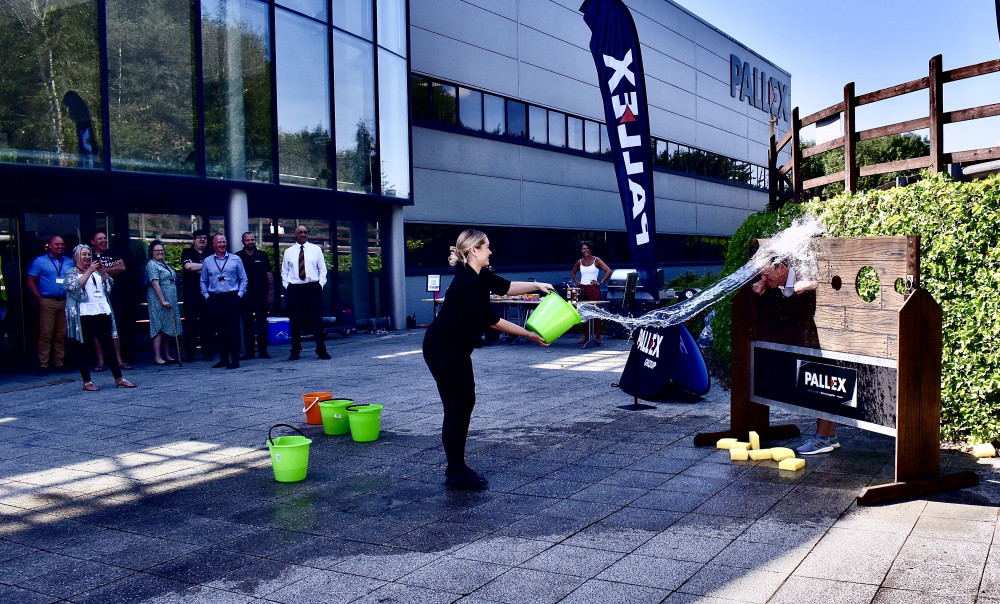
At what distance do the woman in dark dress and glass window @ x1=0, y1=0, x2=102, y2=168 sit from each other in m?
8.38

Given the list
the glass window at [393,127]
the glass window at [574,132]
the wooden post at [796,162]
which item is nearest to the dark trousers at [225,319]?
the glass window at [393,127]

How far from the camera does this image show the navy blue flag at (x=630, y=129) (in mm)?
8352

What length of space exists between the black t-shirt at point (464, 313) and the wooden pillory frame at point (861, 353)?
224cm

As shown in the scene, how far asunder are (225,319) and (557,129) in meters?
15.1

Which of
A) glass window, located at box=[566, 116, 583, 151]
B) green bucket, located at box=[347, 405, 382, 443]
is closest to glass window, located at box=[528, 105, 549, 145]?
glass window, located at box=[566, 116, 583, 151]

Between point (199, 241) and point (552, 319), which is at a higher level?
point (199, 241)

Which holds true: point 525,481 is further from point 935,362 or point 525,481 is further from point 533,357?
point 533,357

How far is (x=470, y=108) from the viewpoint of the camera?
68.7ft

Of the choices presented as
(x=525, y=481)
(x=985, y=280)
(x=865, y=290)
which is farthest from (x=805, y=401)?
(x=525, y=481)

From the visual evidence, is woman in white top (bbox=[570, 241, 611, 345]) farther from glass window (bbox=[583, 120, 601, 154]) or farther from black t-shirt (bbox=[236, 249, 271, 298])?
glass window (bbox=[583, 120, 601, 154])

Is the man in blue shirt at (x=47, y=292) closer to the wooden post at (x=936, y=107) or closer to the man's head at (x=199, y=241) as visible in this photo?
the man's head at (x=199, y=241)

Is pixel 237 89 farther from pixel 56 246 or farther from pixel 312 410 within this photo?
pixel 312 410

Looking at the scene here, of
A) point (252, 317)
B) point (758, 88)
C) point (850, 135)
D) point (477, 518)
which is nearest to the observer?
point (477, 518)

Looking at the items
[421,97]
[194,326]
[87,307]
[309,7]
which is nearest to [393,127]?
[421,97]
